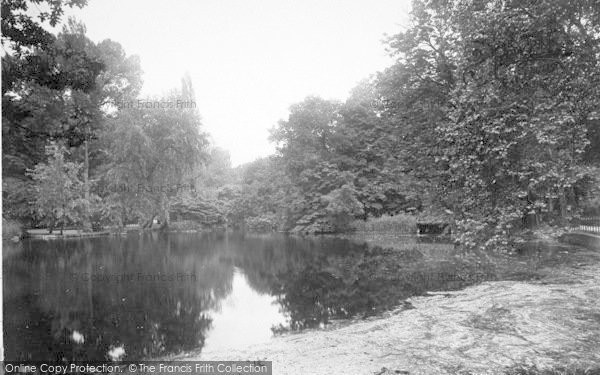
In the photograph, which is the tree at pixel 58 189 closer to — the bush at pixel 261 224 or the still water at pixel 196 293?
the still water at pixel 196 293

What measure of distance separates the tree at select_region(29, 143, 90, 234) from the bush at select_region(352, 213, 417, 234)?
82.3ft

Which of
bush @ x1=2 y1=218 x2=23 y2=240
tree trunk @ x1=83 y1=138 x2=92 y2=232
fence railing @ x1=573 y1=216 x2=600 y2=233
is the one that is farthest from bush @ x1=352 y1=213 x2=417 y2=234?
bush @ x1=2 y1=218 x2=23 y2=240

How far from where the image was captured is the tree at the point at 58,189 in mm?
33969

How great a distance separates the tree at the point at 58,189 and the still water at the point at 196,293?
441 inches

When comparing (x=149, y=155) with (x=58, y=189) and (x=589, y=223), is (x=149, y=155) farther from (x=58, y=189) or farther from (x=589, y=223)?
(x=589, y=223)

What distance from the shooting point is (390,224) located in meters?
40.1

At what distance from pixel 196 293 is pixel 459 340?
30.1 ft

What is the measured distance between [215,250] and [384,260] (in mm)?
12295

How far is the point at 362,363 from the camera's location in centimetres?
672

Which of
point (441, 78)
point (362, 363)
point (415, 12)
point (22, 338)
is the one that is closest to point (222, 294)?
point (22, 338)

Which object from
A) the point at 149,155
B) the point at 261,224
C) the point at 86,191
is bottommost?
the point at 261,224

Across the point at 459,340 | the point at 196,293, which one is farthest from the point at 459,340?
the point at 196,293

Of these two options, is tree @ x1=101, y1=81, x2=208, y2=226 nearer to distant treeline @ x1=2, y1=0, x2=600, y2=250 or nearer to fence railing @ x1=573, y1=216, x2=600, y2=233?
distant treeline @ x1=2, y1=0, x2=600, y2=250

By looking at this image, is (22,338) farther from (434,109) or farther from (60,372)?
(434,109)
